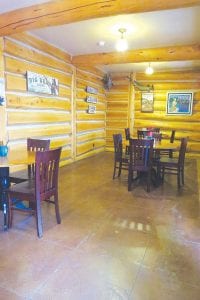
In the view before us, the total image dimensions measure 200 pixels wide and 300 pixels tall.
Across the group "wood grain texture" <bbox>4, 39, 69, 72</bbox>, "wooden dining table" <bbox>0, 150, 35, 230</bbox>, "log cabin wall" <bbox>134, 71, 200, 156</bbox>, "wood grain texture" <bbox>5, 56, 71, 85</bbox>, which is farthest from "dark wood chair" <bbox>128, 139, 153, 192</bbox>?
"log cabin wall" <bbox>134, 71, 200, 156</bbox>

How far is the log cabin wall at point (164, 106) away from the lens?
→ 23.6 ft

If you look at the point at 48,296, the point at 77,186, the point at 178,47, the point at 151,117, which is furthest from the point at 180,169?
the point at 151,117

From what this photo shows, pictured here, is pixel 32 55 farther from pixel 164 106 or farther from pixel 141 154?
pixel 164 106

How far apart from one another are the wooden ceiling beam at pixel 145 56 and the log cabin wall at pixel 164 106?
255cm

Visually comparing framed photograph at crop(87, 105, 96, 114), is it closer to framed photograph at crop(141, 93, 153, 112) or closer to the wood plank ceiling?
framed photograph at crop(141, 93, 153, 112)

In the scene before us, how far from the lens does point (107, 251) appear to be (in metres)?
2.17

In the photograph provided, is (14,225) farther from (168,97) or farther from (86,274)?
(168,97)

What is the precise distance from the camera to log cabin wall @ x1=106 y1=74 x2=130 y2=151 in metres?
7.95

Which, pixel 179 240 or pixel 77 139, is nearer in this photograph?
pixel 179 240

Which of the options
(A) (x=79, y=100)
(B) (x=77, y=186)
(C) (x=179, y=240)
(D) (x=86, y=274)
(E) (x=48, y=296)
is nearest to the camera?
(E) (x=48, y=296)

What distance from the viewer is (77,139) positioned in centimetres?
631

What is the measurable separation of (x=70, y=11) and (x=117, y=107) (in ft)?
17.9

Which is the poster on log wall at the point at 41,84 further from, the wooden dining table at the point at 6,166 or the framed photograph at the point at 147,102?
the framed photograph at the point at 147,102

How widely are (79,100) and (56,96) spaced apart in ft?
3.81
